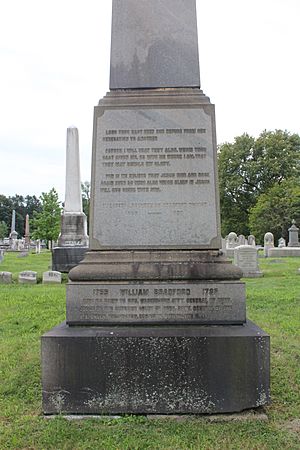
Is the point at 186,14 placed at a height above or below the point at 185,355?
above

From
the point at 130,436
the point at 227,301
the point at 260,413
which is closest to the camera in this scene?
the point at 130,436

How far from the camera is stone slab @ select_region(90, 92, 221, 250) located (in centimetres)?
418

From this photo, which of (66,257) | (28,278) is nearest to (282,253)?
(66,257)

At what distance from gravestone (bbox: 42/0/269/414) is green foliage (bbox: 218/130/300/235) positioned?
4623 cm

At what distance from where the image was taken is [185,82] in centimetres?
454

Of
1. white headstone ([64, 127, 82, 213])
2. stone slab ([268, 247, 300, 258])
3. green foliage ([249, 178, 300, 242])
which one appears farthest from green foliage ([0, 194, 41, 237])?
white headstone ([64, 127, 82, 213])

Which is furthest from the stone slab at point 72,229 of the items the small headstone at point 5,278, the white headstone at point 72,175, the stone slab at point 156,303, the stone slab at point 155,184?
the stone slab at point 156,303

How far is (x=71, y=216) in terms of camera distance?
16.3 metres

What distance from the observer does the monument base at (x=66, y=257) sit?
50.6 feet

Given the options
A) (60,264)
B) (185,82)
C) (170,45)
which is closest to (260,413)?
(185,82)

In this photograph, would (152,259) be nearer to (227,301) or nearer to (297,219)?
(227,301)

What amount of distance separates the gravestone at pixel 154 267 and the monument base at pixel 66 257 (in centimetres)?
1132

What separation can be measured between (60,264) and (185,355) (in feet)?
40.9

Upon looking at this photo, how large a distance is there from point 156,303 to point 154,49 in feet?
8.29
